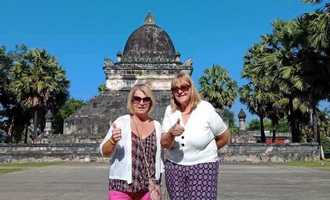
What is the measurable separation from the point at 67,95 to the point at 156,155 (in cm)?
4114

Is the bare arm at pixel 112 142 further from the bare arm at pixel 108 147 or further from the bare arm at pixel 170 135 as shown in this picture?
the bare arm at pixel 170 135

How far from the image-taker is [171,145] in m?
4.25

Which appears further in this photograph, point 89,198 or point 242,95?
point 242,95

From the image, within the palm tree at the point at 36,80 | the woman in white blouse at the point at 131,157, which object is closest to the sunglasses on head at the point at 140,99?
the woman in white blouse at the point at 131,157

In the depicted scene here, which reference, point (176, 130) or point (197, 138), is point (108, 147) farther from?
point (197, 138)

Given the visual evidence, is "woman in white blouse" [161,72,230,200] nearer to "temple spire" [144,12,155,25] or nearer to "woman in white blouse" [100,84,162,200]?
"woman in white blouse" [100,84,162,200]

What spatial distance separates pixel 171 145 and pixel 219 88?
4317 cm

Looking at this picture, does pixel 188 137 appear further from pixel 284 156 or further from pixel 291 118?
pixel 291 118

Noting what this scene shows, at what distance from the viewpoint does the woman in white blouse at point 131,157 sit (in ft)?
13.5

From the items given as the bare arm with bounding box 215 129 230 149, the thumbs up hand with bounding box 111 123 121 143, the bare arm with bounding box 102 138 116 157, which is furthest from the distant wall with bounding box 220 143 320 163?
the thumbs up hand with bounding box 111 123 121 143

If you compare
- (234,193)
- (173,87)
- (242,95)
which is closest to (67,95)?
(242,95)

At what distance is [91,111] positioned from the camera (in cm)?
4378

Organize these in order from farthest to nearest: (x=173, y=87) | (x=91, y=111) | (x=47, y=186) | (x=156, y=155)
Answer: (x=91, y=111) → (x=47, y=186) → (x=173, y=87) → (x=156, y=155)

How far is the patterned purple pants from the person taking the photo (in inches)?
166
